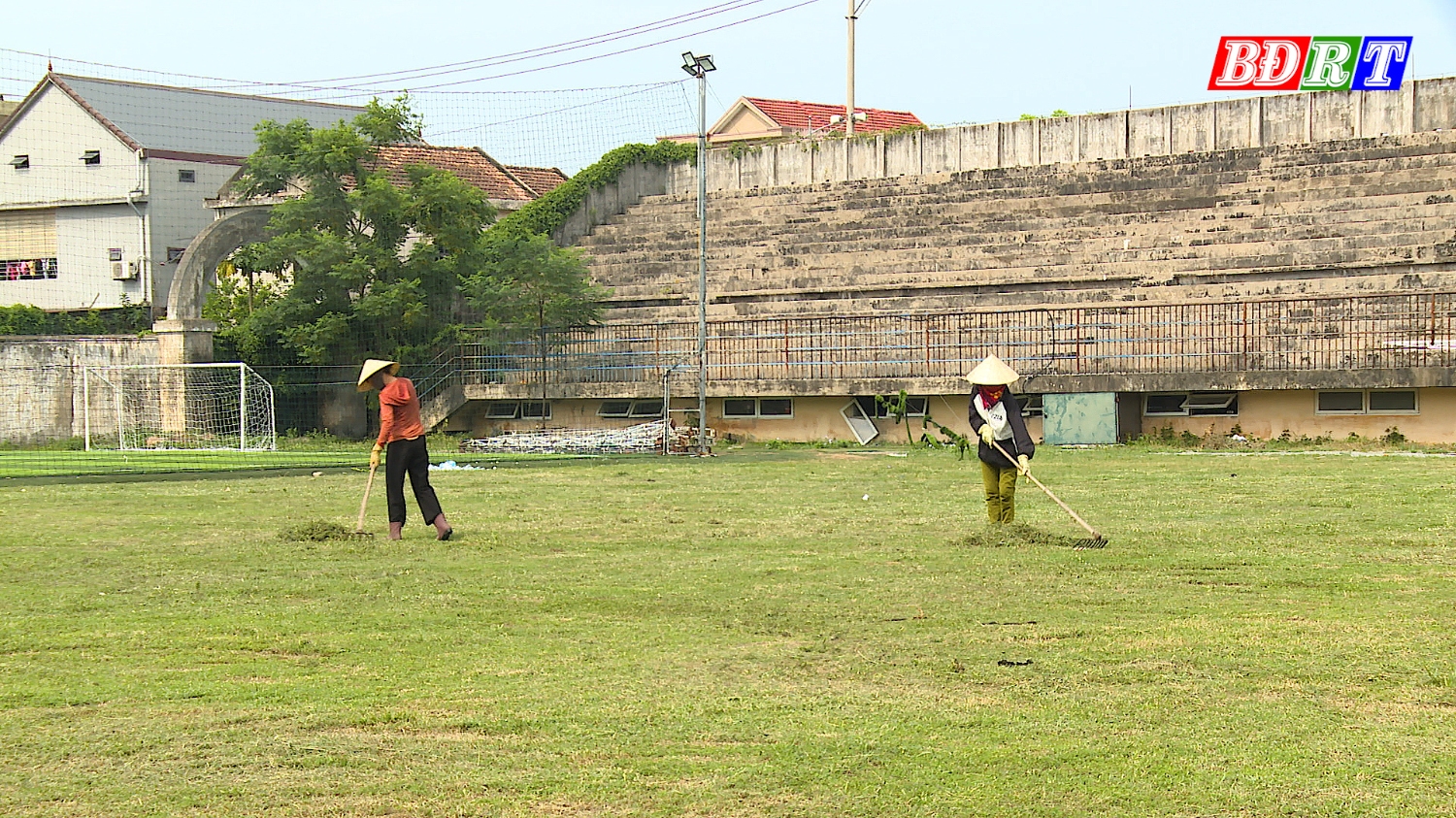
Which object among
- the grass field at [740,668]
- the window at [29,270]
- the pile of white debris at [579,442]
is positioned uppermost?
the window at [29,270]

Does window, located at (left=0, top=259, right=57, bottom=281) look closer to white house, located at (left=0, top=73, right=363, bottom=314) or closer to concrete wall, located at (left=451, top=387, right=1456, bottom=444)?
white house, located at (left=0, top=73, right=363, bottom=314)

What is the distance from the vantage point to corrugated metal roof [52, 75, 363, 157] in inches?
2122

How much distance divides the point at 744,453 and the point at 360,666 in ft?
65.6

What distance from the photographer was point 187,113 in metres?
56.4

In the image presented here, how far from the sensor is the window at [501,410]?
34.3m

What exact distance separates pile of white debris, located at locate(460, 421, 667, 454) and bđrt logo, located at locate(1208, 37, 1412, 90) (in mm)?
16565

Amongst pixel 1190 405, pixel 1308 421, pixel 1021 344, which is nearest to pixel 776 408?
pixel 1021 344

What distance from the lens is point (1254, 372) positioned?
27.0 m

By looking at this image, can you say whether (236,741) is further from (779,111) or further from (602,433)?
(779,111)

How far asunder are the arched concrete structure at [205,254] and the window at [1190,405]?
64.5ft

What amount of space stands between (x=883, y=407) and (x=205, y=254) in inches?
614

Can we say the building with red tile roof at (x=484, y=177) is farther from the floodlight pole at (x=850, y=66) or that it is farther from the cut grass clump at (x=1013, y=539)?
the cut grass clump at (x=1013, y=539)

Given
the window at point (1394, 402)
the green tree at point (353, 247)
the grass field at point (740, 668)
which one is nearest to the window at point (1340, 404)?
the window at point (1394, 402)

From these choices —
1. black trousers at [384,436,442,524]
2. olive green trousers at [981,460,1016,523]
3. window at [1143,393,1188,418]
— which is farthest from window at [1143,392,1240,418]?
black trousers at [384,436,442,524]
